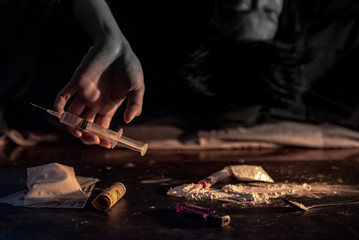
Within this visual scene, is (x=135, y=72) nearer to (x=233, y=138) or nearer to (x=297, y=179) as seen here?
(x=297, y=179)

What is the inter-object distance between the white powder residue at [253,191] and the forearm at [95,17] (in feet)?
1.98

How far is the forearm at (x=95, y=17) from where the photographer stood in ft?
4.52

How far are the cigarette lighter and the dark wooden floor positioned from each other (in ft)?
0.04

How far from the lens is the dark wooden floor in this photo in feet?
2.40

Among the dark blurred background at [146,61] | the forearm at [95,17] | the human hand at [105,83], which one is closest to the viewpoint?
the human hand at [105,83]

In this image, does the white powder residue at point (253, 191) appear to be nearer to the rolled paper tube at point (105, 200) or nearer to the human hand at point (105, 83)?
the rolled paper tube at point (105, 200)

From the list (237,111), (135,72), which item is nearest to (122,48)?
(135,72)

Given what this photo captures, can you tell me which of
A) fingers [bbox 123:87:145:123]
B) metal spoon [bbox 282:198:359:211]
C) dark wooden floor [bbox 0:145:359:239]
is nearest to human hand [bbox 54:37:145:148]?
fingers [bbox 123:87:145:123]

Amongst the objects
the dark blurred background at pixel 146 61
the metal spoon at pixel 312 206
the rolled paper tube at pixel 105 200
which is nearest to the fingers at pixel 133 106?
the rolled paper tube at pixel 105 200

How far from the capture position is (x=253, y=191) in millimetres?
1027

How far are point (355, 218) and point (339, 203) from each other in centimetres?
10

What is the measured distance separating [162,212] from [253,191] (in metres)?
0.29

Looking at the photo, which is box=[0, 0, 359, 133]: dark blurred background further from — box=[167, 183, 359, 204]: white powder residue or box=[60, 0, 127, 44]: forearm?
box=[167, 183, 359, 204]: white powder residue

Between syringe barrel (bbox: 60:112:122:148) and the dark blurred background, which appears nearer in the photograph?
syringe barrel (bbox: 60:112:122:148)
